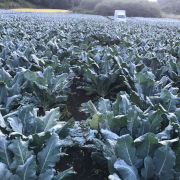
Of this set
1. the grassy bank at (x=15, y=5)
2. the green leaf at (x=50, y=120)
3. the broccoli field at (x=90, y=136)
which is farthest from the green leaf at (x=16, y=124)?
the grassy bank at (x=15, y=5)

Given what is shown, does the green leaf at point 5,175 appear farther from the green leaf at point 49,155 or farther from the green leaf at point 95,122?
the green leaf at point 95,122

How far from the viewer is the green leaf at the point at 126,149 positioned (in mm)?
1540

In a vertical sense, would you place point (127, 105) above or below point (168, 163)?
above

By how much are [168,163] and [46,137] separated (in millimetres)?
846

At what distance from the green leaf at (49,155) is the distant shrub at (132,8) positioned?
50.1 meters

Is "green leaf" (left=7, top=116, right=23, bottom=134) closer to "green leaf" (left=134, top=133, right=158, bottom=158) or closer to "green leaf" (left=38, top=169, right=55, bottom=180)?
"green leaf" (left=38, top=169, right=55, bottom=180)

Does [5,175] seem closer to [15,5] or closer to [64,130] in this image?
[64,130]

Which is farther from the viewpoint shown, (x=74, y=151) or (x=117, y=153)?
(x=74, y=151)

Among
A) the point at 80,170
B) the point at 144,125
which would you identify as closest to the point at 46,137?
the point at 80,170

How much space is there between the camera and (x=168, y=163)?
1525 mm

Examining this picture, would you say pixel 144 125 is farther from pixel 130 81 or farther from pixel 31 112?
pixel 130 81

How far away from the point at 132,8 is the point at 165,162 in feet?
174

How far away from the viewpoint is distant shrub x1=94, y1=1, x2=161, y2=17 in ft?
163

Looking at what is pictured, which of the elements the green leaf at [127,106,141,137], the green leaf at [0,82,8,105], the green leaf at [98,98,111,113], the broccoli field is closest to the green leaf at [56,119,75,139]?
the broccoli field
